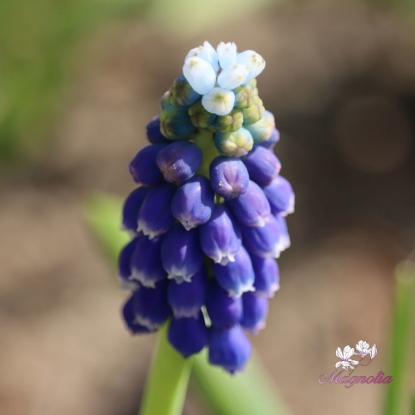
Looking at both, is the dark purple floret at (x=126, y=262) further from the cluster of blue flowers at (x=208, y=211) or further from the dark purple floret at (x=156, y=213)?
the dark purple floret at (x=156, y=213)

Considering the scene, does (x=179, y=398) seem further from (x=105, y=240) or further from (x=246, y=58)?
(x=246, y=58)

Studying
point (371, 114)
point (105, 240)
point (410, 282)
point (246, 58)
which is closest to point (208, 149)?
point (246, 58)

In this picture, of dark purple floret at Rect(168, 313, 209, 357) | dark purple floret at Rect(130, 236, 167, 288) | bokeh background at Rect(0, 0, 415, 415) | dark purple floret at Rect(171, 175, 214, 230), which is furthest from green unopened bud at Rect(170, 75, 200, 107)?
bokeh background at Rect(0, 0, 415, 415)

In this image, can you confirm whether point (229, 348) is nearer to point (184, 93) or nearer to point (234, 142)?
point (234, 142)

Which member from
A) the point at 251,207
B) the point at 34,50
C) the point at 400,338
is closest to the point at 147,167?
the point at 251,207

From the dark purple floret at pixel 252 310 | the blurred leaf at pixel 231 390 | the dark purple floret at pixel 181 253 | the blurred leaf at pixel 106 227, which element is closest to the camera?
the dark purple floret at pixel 181 253

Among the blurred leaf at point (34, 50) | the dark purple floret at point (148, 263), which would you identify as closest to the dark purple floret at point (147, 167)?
the dark purple floret at point (148, 263)
